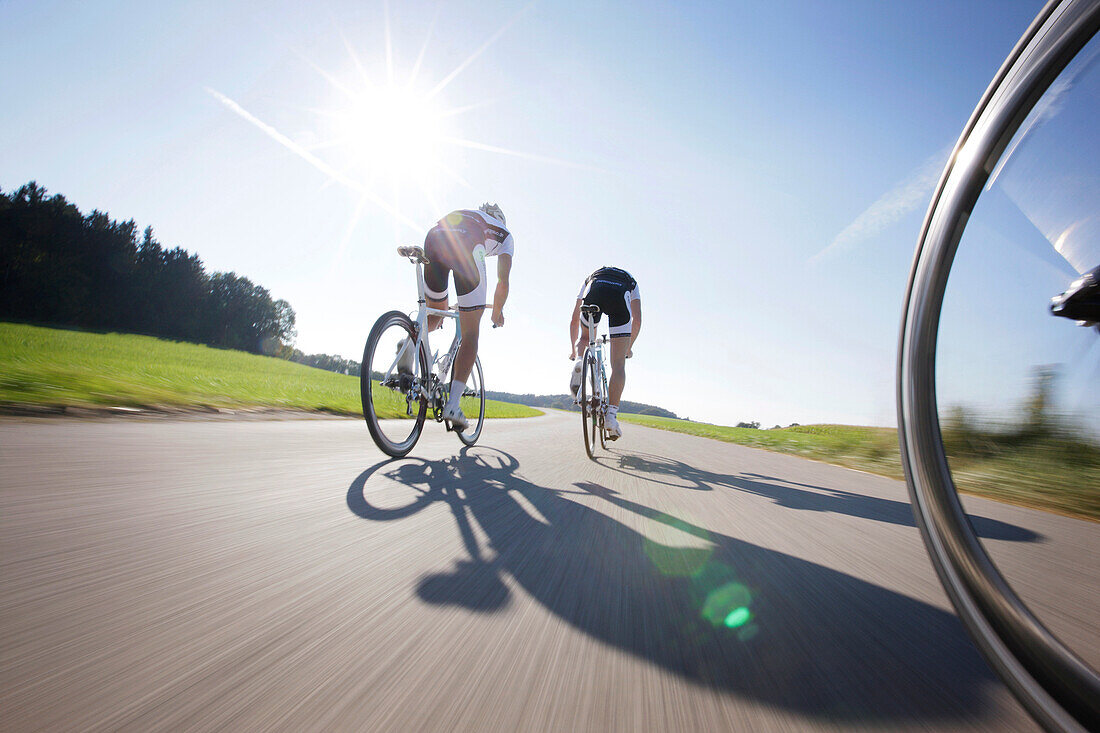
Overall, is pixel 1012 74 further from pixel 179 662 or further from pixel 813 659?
pixel 179 662

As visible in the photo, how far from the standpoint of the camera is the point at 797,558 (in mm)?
1718

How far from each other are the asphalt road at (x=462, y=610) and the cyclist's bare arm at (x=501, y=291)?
2452 millimetres

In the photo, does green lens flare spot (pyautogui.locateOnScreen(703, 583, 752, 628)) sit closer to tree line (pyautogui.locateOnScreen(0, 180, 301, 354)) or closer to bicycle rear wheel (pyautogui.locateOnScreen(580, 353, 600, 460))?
bicycle rear wheel (pyautogui.locateOnScreen(580, 353, 600, 460))

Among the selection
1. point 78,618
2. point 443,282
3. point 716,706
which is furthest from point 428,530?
point 443,282

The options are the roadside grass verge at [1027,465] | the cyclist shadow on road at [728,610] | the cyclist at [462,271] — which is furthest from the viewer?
the cyclist at [462,271]

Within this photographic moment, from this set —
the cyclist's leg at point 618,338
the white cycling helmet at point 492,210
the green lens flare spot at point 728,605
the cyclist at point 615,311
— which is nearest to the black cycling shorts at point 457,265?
the white cycling helmet at point 492,210

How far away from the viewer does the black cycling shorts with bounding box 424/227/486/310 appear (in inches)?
165

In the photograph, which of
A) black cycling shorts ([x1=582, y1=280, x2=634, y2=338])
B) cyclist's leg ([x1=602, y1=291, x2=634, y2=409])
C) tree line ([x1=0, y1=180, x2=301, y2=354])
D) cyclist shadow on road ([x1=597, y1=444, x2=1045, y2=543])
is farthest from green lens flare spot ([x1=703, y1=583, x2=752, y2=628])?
tree line ([x1=0, y1=180, x2=301, y2=354])

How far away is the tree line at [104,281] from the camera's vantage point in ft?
149

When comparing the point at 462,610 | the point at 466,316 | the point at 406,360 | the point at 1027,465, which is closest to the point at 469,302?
the point at 466,316

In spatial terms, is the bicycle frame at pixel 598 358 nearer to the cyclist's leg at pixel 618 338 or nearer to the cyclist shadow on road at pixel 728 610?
the cyclist's leg at pixel 618 338

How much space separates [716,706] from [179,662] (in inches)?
33.9

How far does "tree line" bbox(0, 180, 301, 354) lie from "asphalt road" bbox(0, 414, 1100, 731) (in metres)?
61.6

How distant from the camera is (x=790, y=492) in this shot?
11.0 ft
